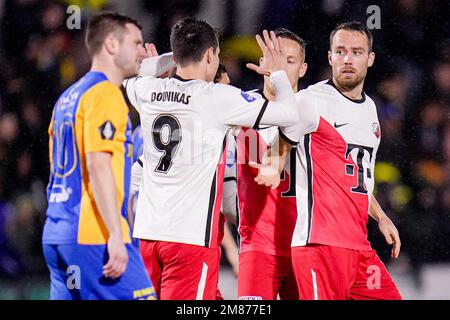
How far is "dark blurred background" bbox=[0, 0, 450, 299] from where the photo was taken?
5.27 metres

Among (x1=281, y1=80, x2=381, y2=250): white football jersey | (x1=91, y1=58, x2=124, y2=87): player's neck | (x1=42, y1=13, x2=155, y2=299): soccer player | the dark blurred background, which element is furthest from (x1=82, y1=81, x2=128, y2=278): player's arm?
the dark blurred background

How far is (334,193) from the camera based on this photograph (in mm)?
4215

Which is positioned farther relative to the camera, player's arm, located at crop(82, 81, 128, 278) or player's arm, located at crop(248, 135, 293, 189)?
player's arm, located at crop(248, 135, 293, 189)

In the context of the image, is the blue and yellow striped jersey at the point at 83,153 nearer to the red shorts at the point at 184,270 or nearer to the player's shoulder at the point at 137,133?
the red shorts at the point at 184,270

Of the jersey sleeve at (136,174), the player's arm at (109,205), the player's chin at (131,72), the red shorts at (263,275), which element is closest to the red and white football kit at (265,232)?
the red shorts at (263,275)

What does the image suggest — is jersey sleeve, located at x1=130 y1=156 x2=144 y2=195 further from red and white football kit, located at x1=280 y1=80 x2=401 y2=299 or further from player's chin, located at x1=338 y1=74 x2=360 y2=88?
player's chin, located at x1=338 y1=74 x2=360 y2=88

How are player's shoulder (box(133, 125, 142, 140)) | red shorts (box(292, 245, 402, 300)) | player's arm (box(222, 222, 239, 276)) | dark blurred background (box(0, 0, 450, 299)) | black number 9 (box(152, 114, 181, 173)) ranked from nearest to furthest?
black number 9 (box(152, 114, 181, 173))
red shorts (box(292, 245, 402, 300))
player's arm (box(222, 222, 239, 276))
player's shoulder (box(133, 125, 142, 140))
dark blurred background (box(0, 0, 450, 299))

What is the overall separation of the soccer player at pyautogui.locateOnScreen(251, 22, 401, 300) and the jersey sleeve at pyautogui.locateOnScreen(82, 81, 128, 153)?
84 cm

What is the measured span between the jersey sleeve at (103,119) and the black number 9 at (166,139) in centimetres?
29

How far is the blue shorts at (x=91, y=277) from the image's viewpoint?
3.49 meters

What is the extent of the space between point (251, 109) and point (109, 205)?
878mm

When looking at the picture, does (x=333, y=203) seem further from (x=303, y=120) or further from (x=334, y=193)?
(x=303, y=120)

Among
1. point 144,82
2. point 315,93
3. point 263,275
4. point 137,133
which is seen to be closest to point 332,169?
point 315,93
